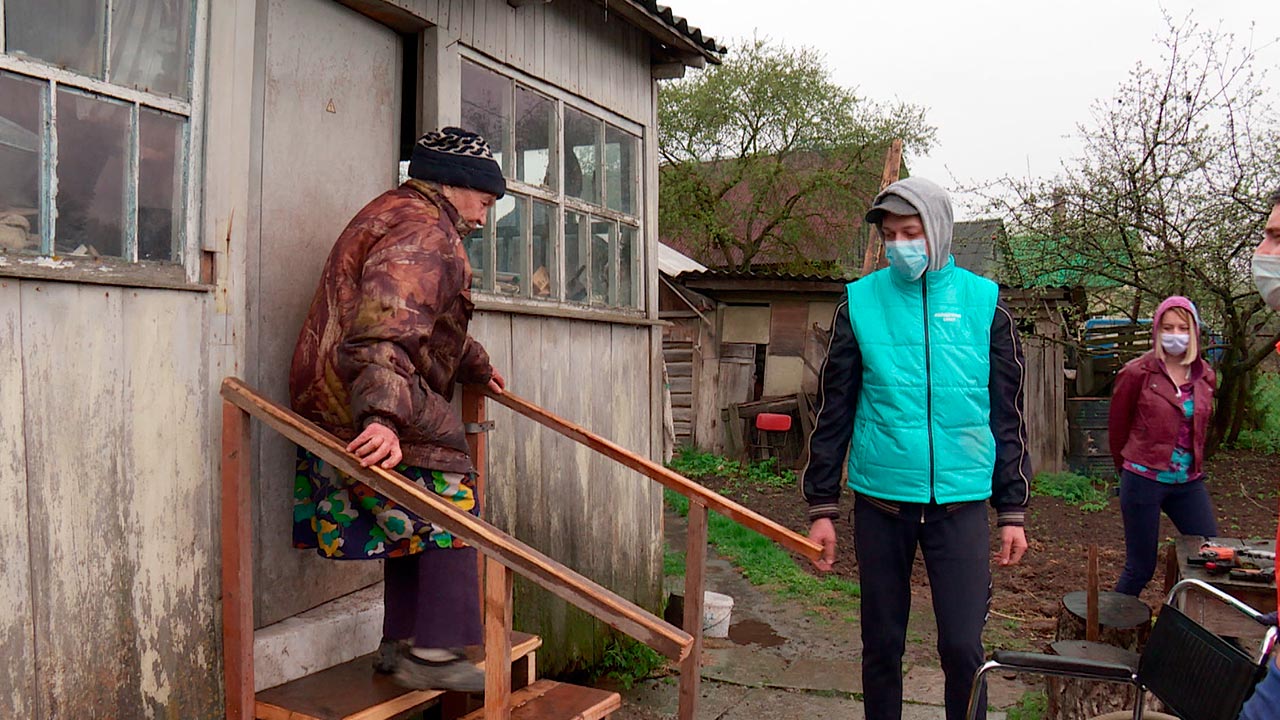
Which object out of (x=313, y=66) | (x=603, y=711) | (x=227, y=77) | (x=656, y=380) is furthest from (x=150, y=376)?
(x=656, y=380)

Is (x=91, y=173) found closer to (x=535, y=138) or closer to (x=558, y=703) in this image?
(x=558, y=703)

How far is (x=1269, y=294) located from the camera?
76.5 inches

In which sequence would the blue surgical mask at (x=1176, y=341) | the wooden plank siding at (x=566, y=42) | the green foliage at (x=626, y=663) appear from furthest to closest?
the blue surgical mask at (x=1176, y=341) → the green foliage at (x=626, y=663) → the wooden plank siding at (x=566, y=42)

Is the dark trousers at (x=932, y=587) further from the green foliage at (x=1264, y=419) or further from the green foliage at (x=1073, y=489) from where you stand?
the green foliage at (x=1264, y=419)

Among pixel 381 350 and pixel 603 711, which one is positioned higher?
pixel 381 350

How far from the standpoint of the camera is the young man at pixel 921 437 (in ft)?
9.57

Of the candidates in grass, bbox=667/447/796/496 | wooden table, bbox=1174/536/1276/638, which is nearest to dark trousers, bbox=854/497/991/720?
wooden table, bbox=1174/536/1276/638

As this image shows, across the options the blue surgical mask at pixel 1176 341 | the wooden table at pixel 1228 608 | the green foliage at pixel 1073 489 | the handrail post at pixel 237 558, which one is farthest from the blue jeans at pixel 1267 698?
the green foliage at pixel 1073 489

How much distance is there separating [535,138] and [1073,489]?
29.6 ft

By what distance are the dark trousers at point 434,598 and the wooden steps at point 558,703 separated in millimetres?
268

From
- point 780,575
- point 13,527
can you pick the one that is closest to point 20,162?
point 13,527

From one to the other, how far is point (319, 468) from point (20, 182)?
105cm

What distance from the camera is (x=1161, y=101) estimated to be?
10.6 metres

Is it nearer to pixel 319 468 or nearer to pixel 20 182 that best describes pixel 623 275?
pixel 319 468
